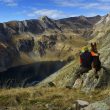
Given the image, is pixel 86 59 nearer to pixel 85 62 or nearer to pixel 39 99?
pixel 85 62

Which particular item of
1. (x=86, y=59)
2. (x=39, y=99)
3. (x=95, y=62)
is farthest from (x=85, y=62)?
(x=39, y=99)

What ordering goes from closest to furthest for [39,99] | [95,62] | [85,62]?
[39,99], [95,62], [85,62]

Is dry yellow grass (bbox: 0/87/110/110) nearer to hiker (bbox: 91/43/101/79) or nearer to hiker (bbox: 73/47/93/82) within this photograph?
hiker (bbox: 91/43/101/79)

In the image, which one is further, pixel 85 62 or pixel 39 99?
pixel 85 62

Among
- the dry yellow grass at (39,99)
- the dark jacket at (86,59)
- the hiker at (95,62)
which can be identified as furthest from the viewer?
the dark jacket at (86,59)

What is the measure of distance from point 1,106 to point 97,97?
512cm

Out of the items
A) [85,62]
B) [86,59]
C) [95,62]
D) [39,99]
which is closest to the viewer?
[39,99]

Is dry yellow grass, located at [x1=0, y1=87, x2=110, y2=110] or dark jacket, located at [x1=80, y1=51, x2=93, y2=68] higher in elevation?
dark jacket, located at [x1=80, y1=51, x2=93, y2=68]

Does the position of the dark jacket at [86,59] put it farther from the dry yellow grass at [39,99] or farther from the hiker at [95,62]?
Result: the dry yellow grass at [39,99]

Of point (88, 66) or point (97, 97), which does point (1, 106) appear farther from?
point (88, 66)

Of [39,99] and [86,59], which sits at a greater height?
[86,59]

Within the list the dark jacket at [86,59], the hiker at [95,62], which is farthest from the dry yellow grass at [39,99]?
the dark jacket at [86,59]

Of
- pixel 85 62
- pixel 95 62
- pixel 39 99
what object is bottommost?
pixel 39 99

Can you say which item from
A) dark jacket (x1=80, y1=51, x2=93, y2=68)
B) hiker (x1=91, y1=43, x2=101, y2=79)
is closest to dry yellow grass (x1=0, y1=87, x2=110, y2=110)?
hiker (x1=91, y1=43, x2=101, y2=79)
